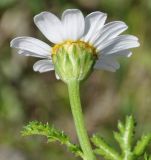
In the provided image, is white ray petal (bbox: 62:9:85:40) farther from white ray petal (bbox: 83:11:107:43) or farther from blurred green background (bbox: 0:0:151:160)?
blurred green background (bbox: 0:0:151:160)

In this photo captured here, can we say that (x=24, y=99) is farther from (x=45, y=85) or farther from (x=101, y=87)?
(x=101, y=87)

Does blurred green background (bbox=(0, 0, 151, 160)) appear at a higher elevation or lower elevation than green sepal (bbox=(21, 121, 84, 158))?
lower

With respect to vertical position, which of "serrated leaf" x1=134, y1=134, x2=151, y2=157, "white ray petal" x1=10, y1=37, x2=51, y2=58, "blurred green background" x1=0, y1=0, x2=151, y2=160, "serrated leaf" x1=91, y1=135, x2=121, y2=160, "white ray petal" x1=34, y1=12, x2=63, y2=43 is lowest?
"blurred green background" x1=0, y1=0, x2=151, y2=160

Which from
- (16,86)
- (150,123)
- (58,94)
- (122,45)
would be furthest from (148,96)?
(122,45)

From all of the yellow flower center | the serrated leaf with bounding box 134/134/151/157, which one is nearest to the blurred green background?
the yellow flower center

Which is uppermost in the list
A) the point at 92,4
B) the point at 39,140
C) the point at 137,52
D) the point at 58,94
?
the point at 92,4

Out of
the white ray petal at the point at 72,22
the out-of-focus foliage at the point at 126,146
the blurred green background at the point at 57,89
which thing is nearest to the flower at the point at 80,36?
the white ray petal at the point at 72,22

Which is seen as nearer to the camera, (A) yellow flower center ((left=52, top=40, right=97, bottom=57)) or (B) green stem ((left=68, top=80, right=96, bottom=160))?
(B) green stem ((left=68, top=80, right=96, bottom=160))
